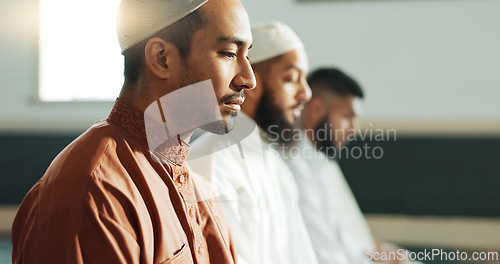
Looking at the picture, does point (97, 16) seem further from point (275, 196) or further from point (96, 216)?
point (96, 216)

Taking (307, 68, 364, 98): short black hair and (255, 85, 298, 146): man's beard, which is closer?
(255, 85, 298, 146): man's beard

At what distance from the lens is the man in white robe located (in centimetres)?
151

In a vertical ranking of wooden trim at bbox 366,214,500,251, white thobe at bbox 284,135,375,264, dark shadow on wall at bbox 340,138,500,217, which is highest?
white thobe at bbox 284,135,375,264

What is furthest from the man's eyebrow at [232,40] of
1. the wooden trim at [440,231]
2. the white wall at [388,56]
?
the wooden trim at [440,231]

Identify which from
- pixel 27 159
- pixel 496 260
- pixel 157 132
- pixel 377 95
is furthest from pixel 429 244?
pixel 157 132

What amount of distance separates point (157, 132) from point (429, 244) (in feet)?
12.5

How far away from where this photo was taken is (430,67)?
460 centimetres

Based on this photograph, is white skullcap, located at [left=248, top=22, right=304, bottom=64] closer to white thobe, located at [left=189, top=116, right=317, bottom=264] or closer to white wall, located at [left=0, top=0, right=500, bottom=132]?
white thobe, located at [left=189, top=116, right=317, bottom=264]

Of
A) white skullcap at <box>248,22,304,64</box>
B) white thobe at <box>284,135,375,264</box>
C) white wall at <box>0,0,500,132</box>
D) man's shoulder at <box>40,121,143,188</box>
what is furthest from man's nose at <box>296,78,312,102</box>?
white wall at <box>0,0,500,132</box>

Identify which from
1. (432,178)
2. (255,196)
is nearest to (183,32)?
(255,196)

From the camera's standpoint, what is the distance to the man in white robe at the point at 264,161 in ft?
4.95

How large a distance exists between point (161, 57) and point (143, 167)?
0.57 ft

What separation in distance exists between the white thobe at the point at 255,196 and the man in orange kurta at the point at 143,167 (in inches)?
17.9

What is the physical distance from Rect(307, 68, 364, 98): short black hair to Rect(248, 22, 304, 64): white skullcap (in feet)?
2.69
